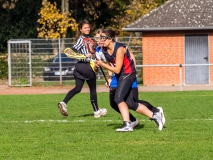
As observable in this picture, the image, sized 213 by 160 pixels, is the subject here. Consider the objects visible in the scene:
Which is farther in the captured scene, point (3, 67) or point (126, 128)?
point (3, 67)

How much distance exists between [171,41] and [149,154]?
2244 centimetres

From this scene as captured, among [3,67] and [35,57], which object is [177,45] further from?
[3,67]

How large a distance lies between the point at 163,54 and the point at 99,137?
20.9 meters

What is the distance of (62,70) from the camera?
3175 cm

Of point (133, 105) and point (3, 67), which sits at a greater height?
point (3, 67)

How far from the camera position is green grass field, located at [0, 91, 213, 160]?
8.76 m

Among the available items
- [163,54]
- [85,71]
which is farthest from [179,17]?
[85,71]

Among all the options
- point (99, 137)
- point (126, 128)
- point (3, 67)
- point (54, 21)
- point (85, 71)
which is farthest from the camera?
point (54, 21)

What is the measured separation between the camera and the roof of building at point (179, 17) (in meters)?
30.4

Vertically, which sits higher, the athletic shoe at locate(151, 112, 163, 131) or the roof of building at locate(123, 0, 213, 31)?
the roof of building at locate(123, 0, 213, 31)

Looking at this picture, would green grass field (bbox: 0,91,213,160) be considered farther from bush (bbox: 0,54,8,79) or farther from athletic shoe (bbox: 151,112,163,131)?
bush (bbox: 0,54,8,79)

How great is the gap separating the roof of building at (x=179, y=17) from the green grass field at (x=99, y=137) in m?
14.3

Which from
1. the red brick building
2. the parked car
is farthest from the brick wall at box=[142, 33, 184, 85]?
the parked car

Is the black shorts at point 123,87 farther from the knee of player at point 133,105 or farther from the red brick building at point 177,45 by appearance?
the red brick building at point 177,45
